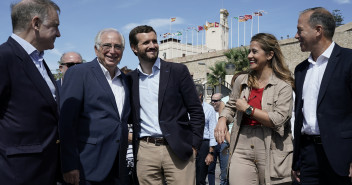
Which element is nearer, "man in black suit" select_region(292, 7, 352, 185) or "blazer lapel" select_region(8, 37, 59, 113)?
"blazer lapel" select_region(8, 37, 59, 113)

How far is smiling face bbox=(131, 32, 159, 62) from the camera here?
3.90m

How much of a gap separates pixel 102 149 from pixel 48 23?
1190mm

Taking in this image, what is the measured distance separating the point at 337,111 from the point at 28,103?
243 centimetres

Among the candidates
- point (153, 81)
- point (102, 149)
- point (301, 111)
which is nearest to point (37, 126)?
point (102, 149)

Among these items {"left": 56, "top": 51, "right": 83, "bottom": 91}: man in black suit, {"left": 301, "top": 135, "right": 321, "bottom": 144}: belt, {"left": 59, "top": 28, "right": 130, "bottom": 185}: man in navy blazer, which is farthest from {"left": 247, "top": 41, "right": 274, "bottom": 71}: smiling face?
{"left": 56, "top": 51, "right": 83, "bottom": 91}: man in black suit

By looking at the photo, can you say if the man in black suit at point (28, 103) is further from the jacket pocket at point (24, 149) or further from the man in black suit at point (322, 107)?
the man in black suit at point (322, 107)

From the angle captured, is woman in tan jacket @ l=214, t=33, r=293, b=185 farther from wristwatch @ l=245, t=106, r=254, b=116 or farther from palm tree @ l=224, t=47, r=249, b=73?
palm tree @ l=224, t=47, r=249, b=73

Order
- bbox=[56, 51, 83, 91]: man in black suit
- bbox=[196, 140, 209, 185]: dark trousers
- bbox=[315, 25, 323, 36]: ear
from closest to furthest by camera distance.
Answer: bbox=[315, 25, 323, 36]: ear
bbox=[56, 51, 83, 91]: man in black suit
bbox=[196, 140, 209, 185]: dark trousers

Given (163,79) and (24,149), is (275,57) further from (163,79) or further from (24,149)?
(24,149)

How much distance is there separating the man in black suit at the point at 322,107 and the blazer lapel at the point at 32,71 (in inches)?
87.3

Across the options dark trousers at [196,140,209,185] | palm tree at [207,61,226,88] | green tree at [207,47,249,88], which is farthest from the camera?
palm tree at [207,61,226,88]

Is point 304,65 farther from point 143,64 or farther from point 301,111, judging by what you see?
point 143,64

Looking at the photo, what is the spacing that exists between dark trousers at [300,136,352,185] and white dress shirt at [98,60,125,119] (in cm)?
176

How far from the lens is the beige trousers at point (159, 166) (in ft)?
12.2
